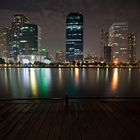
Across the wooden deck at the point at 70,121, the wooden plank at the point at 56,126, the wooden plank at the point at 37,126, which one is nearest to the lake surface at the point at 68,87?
the wooden deck at the point at 70,121

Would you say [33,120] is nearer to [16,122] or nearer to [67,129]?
[16,122]

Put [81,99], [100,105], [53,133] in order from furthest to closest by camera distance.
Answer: [81,99]
[100,105]
[53,133]

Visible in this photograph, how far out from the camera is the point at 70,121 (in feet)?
31.2

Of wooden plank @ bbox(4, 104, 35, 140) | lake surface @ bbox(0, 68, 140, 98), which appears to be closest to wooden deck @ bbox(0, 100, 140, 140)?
wooden plank @ bbox(4, 104, 35, 140)

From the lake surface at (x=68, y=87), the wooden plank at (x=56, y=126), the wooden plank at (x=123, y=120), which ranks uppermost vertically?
the wooden plank at (x=56, y=126)

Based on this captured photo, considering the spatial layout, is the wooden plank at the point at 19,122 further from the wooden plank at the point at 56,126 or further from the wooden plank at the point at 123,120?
the wooden plank at the point at 123,120

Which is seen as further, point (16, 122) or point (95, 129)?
point (16, 122)

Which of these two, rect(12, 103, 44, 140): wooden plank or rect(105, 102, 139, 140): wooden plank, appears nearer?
rect(12, 103, 44, 140): wooden plank

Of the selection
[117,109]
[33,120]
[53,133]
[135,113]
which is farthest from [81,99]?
[53,133]

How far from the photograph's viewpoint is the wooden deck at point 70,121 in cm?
782

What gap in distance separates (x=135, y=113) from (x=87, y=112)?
2126mm

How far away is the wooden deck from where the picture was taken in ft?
25.6

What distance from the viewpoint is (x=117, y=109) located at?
11719 mm

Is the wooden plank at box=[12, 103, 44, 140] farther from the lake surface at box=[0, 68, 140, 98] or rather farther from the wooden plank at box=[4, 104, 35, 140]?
the lake surface at box=[0, 68, 140, 98]
